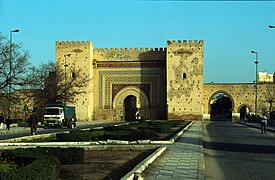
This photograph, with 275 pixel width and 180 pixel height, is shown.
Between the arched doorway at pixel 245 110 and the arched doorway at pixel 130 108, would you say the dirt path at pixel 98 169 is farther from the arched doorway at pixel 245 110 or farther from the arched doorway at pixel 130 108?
the arched doorway at pixel 245 110

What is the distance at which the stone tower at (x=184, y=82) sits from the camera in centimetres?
5541

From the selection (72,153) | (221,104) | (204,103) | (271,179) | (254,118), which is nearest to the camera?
(271,179)

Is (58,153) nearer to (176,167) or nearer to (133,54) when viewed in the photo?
(176,167)

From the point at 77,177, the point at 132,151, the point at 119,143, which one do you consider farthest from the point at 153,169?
the point at 119,143

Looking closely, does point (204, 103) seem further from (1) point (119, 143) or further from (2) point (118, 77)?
(1) point (119, 143)

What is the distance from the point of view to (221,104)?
11338cm

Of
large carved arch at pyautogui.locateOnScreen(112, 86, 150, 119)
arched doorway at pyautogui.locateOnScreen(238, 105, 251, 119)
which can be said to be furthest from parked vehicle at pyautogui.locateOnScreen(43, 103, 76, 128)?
arched doorway at pyautogui.locateOnScreen(238, 105, 251, 119)

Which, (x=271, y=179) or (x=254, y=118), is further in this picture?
(x=254, y=118)

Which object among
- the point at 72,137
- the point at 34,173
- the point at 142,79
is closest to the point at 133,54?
the point at 142,79

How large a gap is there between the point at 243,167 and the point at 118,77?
46.2 meters

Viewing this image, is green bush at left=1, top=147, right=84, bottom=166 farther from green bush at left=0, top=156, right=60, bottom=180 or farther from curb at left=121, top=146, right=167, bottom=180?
green bush at left=0, top=156, right=60, bottom=180

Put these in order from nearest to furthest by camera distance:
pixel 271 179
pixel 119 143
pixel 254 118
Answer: pixel 271 179 < pixel 119 143 < pixel 254 118

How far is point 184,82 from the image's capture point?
5603 centimetres

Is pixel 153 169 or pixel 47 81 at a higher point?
pixel 47 81
